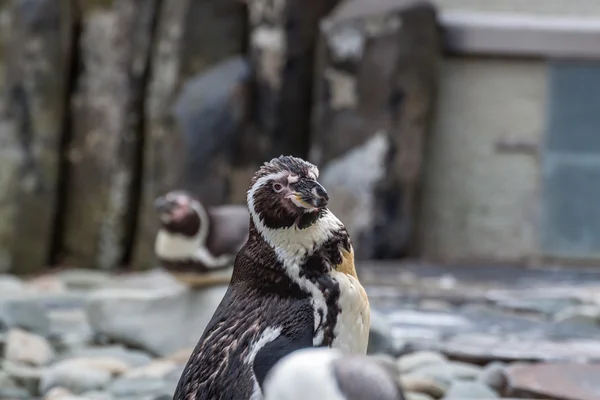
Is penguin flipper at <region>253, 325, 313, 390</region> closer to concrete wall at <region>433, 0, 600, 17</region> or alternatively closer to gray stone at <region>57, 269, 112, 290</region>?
gray stone at <region>57, 269, 112, 290</region>

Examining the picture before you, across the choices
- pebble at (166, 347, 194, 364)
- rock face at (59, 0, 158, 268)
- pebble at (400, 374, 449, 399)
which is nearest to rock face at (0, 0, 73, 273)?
rock face at (59, 0, 158, 268)

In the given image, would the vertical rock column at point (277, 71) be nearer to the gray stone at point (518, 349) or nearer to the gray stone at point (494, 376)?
the gray stone at point (518, 349)

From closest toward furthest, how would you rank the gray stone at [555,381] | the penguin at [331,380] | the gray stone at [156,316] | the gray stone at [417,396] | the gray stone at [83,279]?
the penguin at [331,380] → the gray stone at [555,381] → the gray stone at [417,396] → the gray stone at [156,316] → the gray stone at [83,279]

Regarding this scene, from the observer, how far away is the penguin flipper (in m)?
1.62

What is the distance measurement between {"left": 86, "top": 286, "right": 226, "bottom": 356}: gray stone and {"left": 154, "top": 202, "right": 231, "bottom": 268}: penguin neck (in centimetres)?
16

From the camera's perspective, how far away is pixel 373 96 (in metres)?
6.41

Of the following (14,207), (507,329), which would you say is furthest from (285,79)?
(507,329)

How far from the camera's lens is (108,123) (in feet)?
22.5

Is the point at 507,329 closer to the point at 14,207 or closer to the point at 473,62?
the point at 473,62

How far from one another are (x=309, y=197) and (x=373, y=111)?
4691 millimetres

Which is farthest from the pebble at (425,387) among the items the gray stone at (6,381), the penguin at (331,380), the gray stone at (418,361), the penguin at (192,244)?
the penguin at (331,380)

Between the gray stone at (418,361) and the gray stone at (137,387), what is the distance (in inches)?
37.0

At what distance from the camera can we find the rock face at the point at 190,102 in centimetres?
654

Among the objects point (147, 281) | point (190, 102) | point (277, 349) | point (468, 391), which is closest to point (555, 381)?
point (468, 391)
